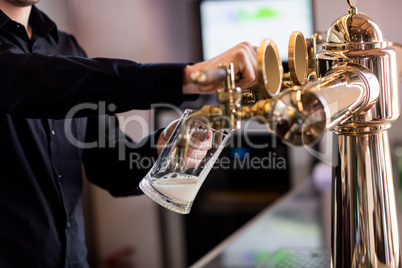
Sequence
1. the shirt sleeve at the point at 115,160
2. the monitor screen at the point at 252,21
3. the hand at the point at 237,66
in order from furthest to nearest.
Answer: the monitor screen at the point at 252,21
the shirt sleeve at the point at 115,160
the hand at the point at 237,66

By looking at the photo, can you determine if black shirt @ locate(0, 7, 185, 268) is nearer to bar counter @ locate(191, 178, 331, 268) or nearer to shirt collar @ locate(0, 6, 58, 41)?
shirt collar @ locate(0, 6, 58, 41)

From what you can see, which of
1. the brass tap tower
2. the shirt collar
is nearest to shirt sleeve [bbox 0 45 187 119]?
the brass tap tower

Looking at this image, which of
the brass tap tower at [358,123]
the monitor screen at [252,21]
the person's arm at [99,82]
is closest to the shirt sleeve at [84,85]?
the person's arm at [99,82]

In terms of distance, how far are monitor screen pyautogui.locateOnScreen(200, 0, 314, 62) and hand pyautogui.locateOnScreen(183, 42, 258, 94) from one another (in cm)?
310

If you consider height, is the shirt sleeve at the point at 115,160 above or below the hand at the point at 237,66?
below

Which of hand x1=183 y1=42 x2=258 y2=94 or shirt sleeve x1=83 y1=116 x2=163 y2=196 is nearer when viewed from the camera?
hand x1=183 y1=42 x2=258 y2=94

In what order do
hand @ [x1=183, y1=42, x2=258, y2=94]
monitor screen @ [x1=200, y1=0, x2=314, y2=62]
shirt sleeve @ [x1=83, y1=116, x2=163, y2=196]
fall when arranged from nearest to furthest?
1. hand @ [x1=183, y1=42, x2=258, y2=94]
2. shirt sleeve @ [x1=83, y1=116, x2=163, y2=196]
3. monitor screen @ [x1=200, y1=0, x2=314, y2=62]

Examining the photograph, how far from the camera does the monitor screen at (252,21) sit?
3.60 metres

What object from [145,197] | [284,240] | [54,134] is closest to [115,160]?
[54,134]

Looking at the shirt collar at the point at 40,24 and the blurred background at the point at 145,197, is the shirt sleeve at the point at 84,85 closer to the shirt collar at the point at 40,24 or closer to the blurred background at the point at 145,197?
the shirt collar at the point at 40,24

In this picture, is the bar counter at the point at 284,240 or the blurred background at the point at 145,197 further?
the blurred background at the point at 145,197

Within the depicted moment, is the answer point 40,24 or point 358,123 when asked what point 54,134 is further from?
point 358,123

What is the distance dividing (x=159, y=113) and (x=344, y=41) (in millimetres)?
3004

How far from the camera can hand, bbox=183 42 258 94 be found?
53 centimetres
